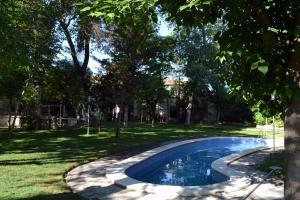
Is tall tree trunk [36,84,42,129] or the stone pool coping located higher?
tall tree trunk [36,84,42,129]

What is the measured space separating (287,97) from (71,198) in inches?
221

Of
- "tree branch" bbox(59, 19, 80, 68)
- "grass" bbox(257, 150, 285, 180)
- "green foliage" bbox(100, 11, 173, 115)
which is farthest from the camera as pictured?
"tree branch" bbox(59, 19, 80, 68)

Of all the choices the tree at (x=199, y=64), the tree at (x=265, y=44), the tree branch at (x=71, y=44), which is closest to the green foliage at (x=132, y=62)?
the tree branch at (x=71, y=44)

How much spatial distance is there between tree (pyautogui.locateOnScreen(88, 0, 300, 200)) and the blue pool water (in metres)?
7.76

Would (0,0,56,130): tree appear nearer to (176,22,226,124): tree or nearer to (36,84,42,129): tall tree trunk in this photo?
(36,84,42,129): tall tree trunk

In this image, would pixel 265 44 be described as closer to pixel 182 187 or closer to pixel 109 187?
pixel 182 187

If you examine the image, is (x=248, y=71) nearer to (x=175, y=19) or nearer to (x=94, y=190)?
(x=175, y=19)

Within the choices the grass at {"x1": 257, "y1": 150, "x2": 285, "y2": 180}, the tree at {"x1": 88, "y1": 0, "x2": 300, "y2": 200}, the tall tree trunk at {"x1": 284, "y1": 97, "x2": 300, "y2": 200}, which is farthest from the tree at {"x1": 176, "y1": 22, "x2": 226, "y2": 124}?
the tall tree trunk at {"x1": 284, "y1": 97, "x2": 300, "y2": 200}

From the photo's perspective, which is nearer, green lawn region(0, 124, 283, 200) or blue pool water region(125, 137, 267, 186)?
green lawn region(0, 124, 283, 200)

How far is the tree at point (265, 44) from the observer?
11.7ft

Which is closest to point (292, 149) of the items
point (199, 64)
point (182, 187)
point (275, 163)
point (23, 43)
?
point (182, 187)

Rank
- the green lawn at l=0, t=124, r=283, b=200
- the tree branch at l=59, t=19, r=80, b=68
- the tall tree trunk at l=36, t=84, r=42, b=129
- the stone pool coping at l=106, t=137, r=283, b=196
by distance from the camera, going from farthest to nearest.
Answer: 1. the tall tree trunk at l=36, t=84, r=42, b=129
2. the tree branch at l=59, t=19, r=80, b=68
3. the stone pool coping at l=106, t=137, r=283, b=196
4. the green lawn at l=0, t=124, r=283, b=200

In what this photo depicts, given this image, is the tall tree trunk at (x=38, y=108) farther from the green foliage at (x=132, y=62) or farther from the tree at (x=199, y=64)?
the tree at (x=199, y=64)

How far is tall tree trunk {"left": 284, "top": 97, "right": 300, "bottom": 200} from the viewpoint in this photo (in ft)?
11.6
